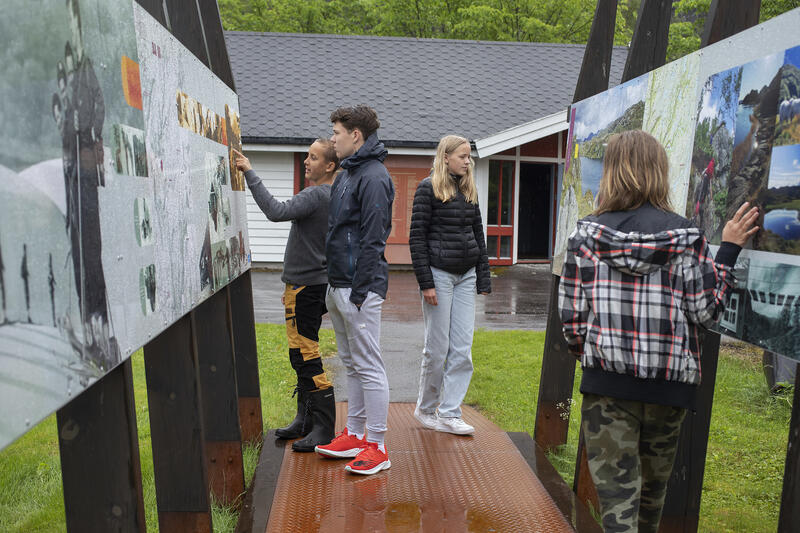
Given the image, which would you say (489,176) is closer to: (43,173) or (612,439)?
(612,439)

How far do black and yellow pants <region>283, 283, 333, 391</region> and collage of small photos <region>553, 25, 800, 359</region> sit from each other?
7.44 ft

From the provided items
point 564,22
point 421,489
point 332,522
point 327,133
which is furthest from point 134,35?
point 564,22

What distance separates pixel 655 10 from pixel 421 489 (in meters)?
2.92

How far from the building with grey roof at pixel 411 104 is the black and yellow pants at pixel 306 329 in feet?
42.1

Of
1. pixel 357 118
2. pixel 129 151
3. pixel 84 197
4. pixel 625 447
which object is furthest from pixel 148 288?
pixel 357 118

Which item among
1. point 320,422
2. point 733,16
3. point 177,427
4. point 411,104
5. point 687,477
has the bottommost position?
point 320,422

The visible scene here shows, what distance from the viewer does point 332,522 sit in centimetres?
388

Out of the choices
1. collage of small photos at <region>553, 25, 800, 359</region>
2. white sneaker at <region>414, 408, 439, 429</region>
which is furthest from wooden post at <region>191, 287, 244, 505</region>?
collage of small photos at <region>553, 25, 800, 359</region>

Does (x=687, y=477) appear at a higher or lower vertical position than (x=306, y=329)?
lower

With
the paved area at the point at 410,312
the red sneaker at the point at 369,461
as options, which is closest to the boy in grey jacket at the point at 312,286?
the red sneaker at the point at 369,461

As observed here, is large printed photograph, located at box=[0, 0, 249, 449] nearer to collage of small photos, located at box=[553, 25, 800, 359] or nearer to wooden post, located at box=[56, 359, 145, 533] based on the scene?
wooden post, located at box=[56, 359, 145, 533]

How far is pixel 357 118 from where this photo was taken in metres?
4.49

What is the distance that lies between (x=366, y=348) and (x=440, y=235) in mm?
1172

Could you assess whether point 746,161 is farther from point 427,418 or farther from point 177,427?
point 427,418
